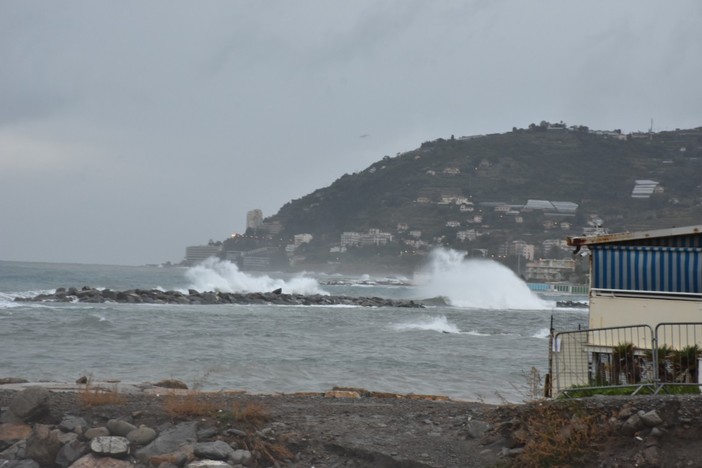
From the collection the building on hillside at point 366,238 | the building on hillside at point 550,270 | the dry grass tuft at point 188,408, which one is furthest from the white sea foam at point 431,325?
the building on hillside at point 366,238

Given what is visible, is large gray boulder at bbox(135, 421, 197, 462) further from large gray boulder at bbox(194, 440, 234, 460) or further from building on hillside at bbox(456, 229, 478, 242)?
building on hillside at bbox(456, 229, 478, 242)

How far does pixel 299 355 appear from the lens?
2258 centimetres

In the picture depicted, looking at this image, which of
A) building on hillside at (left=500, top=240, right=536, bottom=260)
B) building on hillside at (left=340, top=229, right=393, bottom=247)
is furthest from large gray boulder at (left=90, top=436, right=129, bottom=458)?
building on hillside at (left=340, top=229, right=393, bottom=247)

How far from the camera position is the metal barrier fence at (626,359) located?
9.55 metres

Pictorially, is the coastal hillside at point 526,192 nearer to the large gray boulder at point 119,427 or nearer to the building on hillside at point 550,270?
the building on hillside at point 550,270

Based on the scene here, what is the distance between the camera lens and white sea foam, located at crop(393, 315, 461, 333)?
35844mm

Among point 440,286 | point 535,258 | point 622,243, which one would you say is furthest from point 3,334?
point 535,258

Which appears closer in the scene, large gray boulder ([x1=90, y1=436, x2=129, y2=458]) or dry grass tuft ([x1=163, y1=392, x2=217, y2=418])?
large gray boulder ([x1=90, y1=436, x2=129, y2=458])

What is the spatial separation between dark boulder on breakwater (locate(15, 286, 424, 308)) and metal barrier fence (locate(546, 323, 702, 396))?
3812cm

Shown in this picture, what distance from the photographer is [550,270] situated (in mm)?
A: 132125

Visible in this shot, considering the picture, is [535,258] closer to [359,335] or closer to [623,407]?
[359,335]

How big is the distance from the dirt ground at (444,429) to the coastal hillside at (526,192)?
130503 millimetres

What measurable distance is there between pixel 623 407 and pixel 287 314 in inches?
1399

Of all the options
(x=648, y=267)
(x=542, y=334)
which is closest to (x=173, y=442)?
(x=648, y=267)
